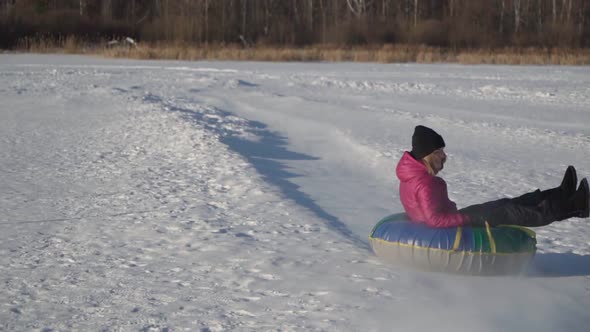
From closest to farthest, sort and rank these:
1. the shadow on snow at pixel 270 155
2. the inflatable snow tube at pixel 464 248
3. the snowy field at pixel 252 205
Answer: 1. the snowy field at pixel 252 205
2. the inflatable snow tube at pixel 464 248
3. the shadow on snow at pixel 270 155

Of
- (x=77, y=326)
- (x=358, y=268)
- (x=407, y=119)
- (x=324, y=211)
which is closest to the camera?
(x=77, y=326)

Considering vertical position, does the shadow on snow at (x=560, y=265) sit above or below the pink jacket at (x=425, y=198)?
below

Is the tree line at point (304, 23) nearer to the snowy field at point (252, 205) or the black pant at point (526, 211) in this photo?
the snowy field at point (252, 205)

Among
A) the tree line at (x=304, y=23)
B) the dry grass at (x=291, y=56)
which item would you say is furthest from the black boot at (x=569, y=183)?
the tree line at (x=304, y=23)

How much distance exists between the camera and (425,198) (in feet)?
16.4

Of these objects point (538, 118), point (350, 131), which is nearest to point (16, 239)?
point (350, 131)

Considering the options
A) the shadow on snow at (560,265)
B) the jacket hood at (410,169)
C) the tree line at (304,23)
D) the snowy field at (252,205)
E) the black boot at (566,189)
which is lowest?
the shadow on snow at (560,265)

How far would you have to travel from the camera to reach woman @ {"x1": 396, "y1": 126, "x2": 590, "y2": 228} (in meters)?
5.04

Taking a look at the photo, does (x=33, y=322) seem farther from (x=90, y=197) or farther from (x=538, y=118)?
(x=538, y=118)

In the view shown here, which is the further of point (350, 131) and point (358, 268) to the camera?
point (350, 131)

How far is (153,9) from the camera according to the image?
47.8 m

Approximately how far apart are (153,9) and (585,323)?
45.9m

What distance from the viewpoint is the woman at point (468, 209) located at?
16.5 feet

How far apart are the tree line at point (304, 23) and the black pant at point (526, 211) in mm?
29255
